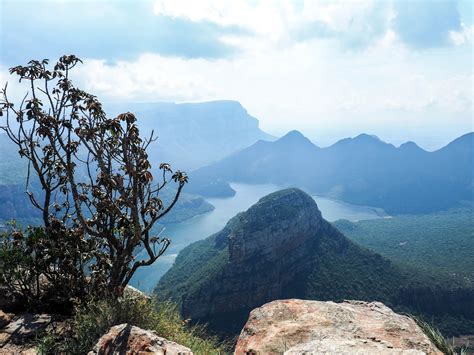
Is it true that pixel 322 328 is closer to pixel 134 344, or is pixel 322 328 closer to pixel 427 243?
pixel 134 344

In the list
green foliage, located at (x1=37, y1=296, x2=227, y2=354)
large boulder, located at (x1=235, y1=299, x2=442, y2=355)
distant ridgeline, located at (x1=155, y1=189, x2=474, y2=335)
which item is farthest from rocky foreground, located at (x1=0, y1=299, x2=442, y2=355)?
distant ridgeline, located at (x1=155, y1=189, x2=474, y2=335)

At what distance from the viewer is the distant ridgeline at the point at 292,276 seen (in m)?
68.0

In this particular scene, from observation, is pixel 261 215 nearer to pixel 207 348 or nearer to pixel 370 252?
pixel 370 252

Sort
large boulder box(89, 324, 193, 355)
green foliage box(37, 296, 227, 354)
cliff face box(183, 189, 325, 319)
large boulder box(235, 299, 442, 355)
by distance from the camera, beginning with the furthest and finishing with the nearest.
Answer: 1. cliff face box(183, 189, 325, 319)
2. green foliage box(37, 296, 227, 354)
3. large boulder box(235, 299, 442, 355)
4. large boulder box(89, 324, 193, 355)

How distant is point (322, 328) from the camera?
22.3 ft

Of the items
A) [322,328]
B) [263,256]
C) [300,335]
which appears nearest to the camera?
[300,335]

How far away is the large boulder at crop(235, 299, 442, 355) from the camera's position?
6277mm

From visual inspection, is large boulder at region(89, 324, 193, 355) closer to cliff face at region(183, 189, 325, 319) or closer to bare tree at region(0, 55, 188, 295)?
bare tree at region(0, 55, 188, 295)

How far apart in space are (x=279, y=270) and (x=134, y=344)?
78.9 metres

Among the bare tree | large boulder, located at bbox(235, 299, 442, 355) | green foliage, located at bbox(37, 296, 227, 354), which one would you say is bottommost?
green foliage, located at bbox(37, 296, 227, 354)

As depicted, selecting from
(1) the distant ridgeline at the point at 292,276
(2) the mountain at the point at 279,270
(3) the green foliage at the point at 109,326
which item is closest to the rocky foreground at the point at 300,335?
(3) the green foliage at the point at 109,326

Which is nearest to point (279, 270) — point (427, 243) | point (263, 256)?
point (263, 256)

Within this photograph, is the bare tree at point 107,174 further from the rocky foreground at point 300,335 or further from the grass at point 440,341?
the grass at point 440,341

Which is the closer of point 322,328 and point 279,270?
point 322,328
